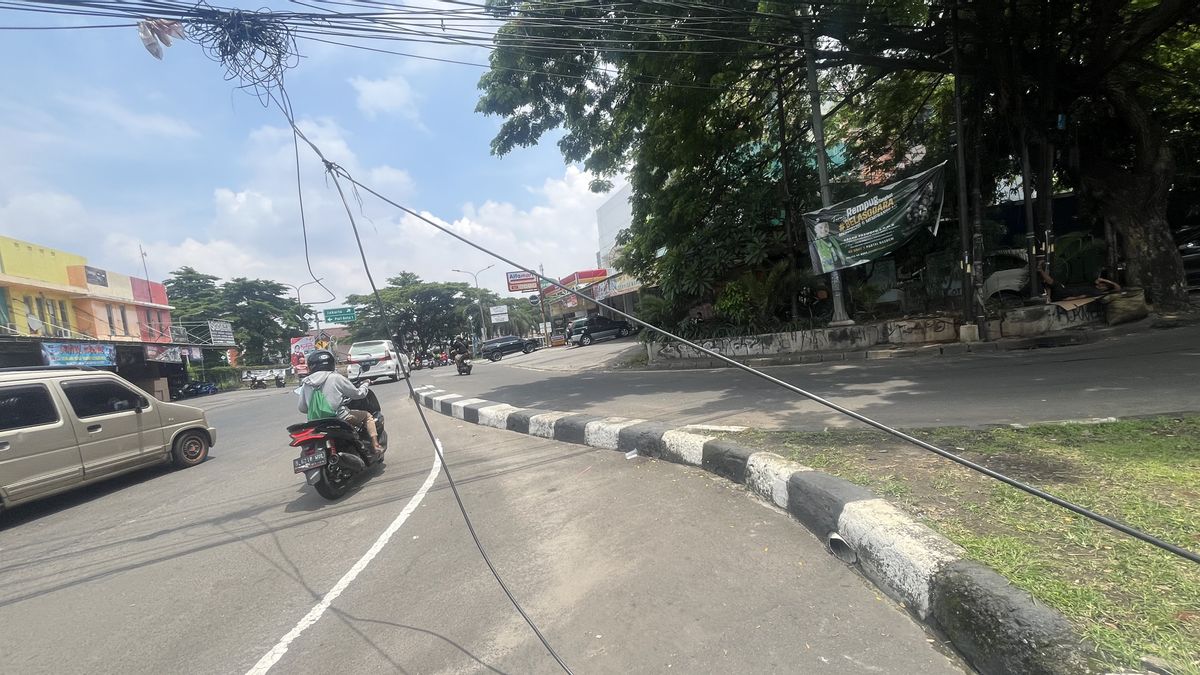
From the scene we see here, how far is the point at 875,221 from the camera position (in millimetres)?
10914

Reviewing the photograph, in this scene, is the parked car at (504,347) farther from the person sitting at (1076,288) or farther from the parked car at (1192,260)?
the parked car at (1192,260)

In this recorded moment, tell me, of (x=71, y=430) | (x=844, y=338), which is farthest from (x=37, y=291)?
(x=844, y=338)

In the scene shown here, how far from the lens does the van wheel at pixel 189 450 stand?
24.1 ft

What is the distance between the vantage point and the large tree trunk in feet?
33.4

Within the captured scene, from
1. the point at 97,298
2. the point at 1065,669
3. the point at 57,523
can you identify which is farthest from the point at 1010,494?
the point at 97,298

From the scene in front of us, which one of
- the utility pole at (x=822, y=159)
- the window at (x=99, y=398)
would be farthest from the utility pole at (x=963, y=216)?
the window at (x=99, y=398)

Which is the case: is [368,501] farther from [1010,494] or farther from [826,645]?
[1010,494]

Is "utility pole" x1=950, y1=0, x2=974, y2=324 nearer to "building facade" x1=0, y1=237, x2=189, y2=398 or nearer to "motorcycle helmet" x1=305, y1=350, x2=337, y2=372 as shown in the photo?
"motorcycle helmet" x1=305, y1=350, x2=337, y2=372

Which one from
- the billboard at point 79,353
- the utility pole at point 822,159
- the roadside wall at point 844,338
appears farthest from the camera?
the billboard at point 79,353

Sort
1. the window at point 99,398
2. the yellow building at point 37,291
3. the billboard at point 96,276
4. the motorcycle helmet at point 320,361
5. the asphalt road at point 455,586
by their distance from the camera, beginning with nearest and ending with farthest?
the asphalt road at point 455,586, the motorcycle helmet at point 320,361, the window at point 99,398, the yellow building at point 37,291, the billboard at point 96,276

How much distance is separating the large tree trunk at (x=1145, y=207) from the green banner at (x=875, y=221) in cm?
349

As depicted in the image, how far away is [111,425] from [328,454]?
342 cm

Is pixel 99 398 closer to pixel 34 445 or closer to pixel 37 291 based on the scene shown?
pixel 34 445

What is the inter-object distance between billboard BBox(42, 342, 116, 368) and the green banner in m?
26.1
